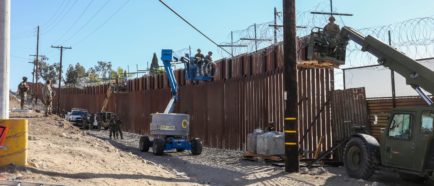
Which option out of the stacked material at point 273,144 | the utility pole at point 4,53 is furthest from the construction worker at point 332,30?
the utility pole at point 4,53

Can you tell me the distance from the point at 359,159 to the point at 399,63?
2.63 metres

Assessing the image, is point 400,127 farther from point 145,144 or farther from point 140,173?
point 145,144

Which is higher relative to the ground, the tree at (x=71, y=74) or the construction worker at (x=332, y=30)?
the tree at (x=71, y=74)

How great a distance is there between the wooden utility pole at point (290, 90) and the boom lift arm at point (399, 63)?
154 cm

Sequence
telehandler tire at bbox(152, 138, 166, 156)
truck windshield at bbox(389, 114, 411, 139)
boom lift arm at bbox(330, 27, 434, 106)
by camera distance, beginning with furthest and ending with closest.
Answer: telehandler tire at bbox(152, 138, 166, 156) < boom lift arm at bbox(330, 27, 434, 106) < truck windshield at bbox(389, 114, 411, 139)

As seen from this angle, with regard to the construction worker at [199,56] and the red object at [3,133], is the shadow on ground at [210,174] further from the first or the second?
the construction worker at [199,56]

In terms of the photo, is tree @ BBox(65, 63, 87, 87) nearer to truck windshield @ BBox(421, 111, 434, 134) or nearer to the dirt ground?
the dirt ground

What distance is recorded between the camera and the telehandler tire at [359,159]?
13.5 m

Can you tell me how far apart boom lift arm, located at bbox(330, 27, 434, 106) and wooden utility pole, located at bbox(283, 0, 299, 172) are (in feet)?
5.06

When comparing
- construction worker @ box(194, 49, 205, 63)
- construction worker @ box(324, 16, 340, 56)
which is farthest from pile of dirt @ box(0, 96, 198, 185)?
construction worker @ box(194, 49, 205, 63)

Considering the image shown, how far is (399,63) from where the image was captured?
13.7 metres

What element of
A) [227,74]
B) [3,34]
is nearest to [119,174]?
[3,34]

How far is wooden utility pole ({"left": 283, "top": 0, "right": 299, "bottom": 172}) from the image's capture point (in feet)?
50.2

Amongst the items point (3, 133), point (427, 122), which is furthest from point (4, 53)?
point (427, 122)
